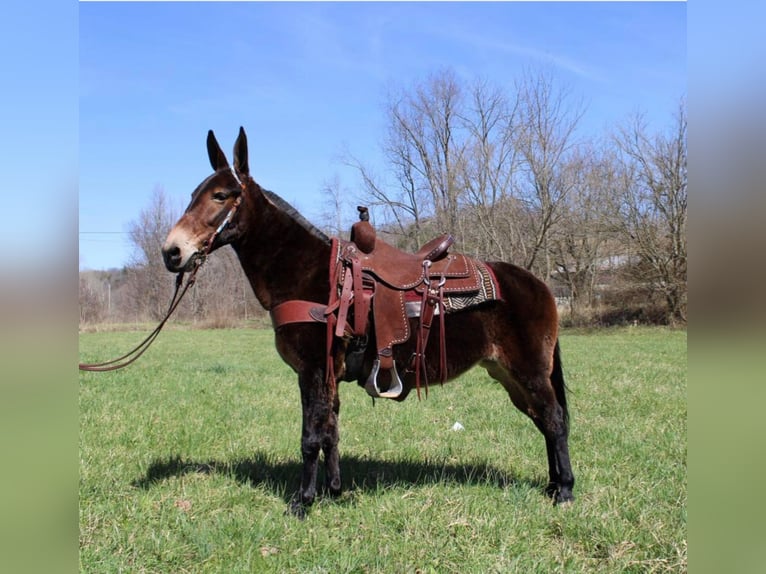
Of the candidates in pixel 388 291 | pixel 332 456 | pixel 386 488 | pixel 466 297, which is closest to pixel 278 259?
pixel 388 291

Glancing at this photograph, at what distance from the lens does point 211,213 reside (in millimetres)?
3807

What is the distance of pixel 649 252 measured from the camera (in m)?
23.2

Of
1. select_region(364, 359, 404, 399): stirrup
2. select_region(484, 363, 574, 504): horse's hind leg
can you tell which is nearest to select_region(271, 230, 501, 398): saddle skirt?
select_region(364, 359, 404, 399): stirrup

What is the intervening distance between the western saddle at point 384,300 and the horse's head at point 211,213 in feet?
2.40

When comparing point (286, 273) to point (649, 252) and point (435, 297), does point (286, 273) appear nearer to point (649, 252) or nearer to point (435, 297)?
point (435, 297)

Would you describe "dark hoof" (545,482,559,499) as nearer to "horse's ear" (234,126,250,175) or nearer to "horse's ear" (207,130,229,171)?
"horse's ear" (234,126,250,175)

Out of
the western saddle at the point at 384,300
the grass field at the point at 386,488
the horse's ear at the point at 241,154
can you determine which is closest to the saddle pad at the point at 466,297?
the western saddle at the point at 384,300

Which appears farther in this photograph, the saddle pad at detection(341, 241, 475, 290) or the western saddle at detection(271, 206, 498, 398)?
the saddle pad at detection(341, 241, 475, 290)

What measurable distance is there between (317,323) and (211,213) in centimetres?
113

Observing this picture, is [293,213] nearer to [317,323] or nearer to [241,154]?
[241,154]

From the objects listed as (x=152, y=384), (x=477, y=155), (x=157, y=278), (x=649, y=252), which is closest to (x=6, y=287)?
(x=152, y=384)

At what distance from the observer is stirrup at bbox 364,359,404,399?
13.2ft

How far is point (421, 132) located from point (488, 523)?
93.3 ft

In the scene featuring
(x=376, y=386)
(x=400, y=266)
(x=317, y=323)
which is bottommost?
(x=376, y=386)
